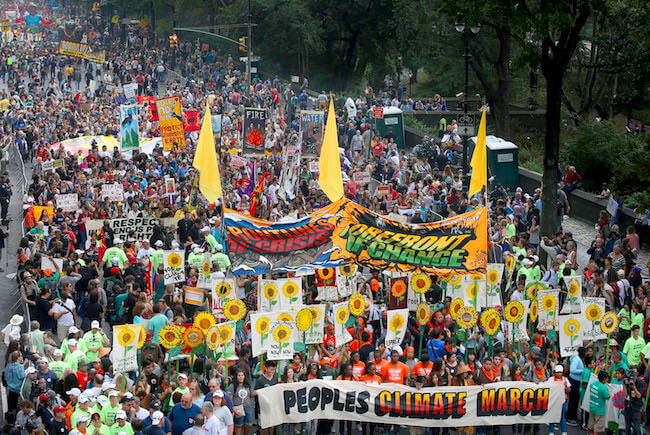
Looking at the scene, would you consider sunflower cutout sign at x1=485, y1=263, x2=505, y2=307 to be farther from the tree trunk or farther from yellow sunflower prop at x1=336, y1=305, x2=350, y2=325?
the tree trunk

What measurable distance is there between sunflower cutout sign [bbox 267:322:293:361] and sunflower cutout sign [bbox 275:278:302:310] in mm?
1279

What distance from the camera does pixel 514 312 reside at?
631 inches

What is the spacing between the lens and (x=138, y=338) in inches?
596

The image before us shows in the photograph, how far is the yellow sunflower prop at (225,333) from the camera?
585 inches

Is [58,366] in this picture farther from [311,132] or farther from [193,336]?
[311,132]

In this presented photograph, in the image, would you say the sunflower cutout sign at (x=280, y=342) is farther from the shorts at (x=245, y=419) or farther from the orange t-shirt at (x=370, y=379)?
the orange t-shirt at (x=370, y=379)

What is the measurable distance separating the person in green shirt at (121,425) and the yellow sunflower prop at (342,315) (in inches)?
149

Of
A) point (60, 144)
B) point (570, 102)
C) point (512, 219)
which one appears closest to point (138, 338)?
point (512, 219)

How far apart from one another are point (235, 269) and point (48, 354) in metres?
2.91

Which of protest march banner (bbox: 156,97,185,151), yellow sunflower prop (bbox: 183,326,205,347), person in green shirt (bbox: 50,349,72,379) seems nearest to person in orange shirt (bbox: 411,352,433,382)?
yellow sunflower prop (bbox: 183,326,205,347)

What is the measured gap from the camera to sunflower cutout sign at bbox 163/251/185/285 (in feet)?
62.2

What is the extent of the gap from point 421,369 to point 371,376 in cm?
76

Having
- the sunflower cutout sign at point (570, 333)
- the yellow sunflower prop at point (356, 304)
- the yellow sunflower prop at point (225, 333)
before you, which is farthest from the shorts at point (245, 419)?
the sunflower cutout sign at point (570, 333)

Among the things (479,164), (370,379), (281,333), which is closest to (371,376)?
(370,379)
